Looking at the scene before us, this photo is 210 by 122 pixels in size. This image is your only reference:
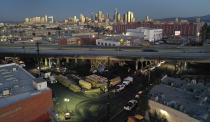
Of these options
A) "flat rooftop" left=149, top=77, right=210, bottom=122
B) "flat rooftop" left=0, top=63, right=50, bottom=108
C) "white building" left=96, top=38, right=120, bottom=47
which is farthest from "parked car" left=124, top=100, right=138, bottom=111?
"white building" left=96, top=38, right=120, bottom=47

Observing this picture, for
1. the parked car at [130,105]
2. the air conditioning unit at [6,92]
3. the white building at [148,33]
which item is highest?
the white building at [148,33]

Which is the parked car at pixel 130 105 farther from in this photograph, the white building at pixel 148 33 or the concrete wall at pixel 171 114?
the white building at pixel 148 33

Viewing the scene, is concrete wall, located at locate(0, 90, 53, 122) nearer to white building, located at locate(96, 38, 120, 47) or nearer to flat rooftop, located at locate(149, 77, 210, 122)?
flat rooftop, located at locate(149, 77, 210, 122)

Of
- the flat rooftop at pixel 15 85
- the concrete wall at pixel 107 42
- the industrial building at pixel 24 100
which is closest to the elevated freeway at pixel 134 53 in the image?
the concrete wall at pixel 107 42

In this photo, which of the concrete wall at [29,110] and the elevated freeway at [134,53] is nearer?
the concrete wall at [29,110]

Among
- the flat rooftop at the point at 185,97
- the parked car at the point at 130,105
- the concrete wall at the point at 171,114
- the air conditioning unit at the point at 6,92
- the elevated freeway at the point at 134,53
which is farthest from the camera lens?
the elevated freeway at the point at 134,53

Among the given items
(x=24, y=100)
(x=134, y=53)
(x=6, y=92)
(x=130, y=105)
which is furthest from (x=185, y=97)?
(x=134, y=53)
